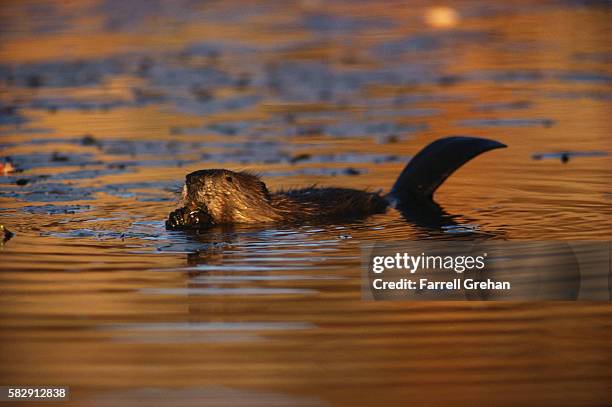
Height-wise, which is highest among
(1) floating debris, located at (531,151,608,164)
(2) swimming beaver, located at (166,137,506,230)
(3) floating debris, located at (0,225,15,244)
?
(1) floating debris, located at (531,151,608,164)

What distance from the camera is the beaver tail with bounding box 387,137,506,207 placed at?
8203 mm

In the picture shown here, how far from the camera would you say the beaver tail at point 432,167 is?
26.9 feet

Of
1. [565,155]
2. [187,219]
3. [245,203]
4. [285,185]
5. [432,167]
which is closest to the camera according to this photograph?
[187,219]

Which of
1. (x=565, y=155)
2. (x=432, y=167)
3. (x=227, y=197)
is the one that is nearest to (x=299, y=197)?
(x=227, y=197)

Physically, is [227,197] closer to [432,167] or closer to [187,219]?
[187,219]

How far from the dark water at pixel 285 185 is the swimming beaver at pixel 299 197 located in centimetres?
18

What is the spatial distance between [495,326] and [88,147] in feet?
22.0

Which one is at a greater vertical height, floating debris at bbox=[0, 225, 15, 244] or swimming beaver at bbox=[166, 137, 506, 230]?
swimming beaver at bbox=[166, 137, 506, 230]

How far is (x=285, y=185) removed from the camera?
9.25 m

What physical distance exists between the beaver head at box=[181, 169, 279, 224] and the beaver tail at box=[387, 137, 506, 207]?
112 centimetres

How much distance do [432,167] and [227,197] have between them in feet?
5.10

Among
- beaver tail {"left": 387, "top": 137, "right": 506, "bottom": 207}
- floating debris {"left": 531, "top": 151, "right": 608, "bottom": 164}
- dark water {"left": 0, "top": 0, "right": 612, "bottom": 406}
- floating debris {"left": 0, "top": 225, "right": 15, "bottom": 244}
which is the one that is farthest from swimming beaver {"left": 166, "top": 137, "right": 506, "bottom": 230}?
floating debris {"left": 531, "top": 151, "right": 608, "bottom": 164}

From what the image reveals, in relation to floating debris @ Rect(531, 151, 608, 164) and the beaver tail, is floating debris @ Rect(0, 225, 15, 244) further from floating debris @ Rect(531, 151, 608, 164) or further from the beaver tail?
floating debris @ Rect(531, 151, 608, 164)

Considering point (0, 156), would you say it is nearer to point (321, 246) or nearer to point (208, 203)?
point (208, 203)
